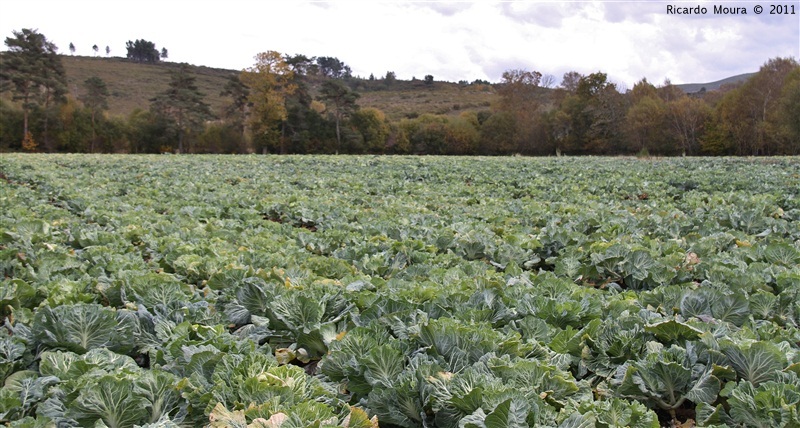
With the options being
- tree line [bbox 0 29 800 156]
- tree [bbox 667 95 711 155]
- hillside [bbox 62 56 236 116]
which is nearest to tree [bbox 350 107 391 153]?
tree line [bbox 0 29 800 156]

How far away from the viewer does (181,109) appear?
58.9m

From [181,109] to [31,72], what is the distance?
17408 millimetres

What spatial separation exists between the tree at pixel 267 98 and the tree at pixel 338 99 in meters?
4.73

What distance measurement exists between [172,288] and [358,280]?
3.64ft

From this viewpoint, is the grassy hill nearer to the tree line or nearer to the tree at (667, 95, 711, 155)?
the tree line

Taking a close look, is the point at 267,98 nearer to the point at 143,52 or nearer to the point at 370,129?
the point at 370,129

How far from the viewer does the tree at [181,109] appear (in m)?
58.8

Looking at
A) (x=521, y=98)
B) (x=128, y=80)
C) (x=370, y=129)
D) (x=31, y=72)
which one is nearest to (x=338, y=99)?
(x=370, y=129)

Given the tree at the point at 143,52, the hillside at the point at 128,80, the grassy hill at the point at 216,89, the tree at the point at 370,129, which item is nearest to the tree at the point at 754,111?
the tree at the point at 370,129

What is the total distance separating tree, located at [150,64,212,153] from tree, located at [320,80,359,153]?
1437 cm

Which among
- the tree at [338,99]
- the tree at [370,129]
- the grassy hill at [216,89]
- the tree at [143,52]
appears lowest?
the tree at [370,129]

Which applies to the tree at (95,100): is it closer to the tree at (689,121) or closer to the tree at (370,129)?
the tree at (370,129)

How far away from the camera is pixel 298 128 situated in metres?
61.1

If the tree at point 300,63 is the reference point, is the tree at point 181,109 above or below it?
below
